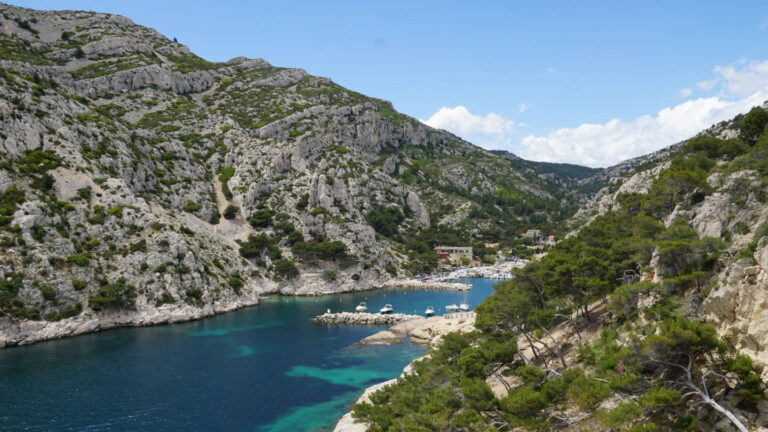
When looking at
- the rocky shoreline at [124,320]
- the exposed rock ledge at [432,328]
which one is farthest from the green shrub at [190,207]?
the exposed rock ledge at [432,328]

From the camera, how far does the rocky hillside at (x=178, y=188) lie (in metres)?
60.6

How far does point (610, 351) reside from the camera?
71.6ft

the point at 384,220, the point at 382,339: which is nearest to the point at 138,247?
the point at 382,339

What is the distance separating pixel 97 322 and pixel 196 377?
92.9 ft

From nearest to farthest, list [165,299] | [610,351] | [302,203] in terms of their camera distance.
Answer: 1. [610,351]
2. [165,299]
3. [302,203]

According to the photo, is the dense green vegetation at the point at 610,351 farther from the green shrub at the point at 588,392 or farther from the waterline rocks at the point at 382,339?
the waterline rocks at the point at 382,339

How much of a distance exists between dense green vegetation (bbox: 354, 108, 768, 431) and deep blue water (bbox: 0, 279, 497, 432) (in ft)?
37.1

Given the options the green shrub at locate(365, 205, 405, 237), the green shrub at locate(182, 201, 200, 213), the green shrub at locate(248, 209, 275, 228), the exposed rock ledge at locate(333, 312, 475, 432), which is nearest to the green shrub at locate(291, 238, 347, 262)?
the green shrub at locate(248, 209, 275, 228)

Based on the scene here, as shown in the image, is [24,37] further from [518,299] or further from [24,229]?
[518,299]

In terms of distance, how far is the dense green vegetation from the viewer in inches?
637

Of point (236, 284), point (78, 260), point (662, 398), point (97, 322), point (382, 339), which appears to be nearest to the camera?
point (662, 398)

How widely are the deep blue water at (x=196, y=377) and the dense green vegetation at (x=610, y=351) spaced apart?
1131 cm

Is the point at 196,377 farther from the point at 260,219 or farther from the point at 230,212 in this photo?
the point at 230,212

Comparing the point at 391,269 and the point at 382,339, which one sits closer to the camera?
the point at 382,339
